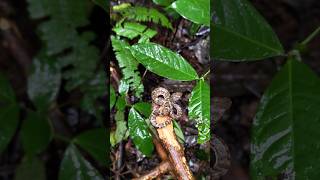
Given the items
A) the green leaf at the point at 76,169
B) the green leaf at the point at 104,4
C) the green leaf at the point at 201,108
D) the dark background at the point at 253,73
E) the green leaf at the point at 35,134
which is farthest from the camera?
the dark background at the point at 253,73

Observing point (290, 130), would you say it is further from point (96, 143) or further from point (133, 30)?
point (96, 143)

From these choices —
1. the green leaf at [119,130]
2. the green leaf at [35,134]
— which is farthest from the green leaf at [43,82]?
the green leaf at [119,130]

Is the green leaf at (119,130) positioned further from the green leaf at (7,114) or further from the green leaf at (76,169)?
the green leaf at (7,114)

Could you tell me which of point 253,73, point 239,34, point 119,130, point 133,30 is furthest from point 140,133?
point 253,73

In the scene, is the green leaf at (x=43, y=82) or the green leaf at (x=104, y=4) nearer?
the green leaf at (x=104, y=4)

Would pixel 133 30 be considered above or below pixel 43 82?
above

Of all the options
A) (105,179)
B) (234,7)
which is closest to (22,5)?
(105,179)

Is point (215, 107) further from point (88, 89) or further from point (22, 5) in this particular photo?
point (22, 5)
